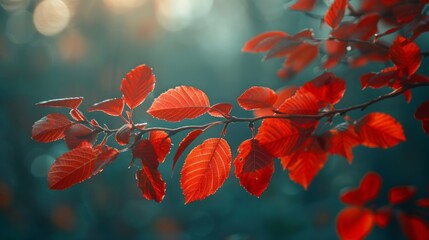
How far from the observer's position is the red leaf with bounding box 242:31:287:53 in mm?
768

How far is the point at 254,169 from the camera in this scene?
55 centimetres

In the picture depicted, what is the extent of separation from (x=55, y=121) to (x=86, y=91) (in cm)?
454

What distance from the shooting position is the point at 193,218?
15.0ft

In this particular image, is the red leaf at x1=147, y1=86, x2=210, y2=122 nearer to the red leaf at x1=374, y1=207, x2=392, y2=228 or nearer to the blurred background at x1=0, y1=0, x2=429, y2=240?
the red leaf at x1=374, y1=207, x2=392, y2=228

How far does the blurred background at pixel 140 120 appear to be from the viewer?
4.35 meters

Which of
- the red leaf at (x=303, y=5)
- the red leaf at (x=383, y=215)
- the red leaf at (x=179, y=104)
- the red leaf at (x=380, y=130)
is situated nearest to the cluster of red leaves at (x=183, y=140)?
the red leaf at (x=179, y=104)

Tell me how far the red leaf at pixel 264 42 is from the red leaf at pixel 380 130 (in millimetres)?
234

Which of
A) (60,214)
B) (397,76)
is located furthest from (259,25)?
(397,76)

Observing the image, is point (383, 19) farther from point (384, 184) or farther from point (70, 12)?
point (70, 12)

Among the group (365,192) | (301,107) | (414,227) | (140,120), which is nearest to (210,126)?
(301,107)

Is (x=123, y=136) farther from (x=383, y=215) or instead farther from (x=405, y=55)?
(x=383, y=215)

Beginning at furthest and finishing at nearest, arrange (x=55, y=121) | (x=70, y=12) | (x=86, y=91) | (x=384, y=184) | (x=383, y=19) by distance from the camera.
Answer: (x=70, y=12) < (x=86, y=91) < (x=384, y=184) < (x=383, y=19) < (x=55, y=121)

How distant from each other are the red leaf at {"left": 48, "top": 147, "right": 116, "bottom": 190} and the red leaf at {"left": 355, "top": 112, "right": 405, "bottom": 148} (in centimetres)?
46

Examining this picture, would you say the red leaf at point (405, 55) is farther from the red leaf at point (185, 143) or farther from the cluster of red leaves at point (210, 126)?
the red leaf at point (185, 143)
